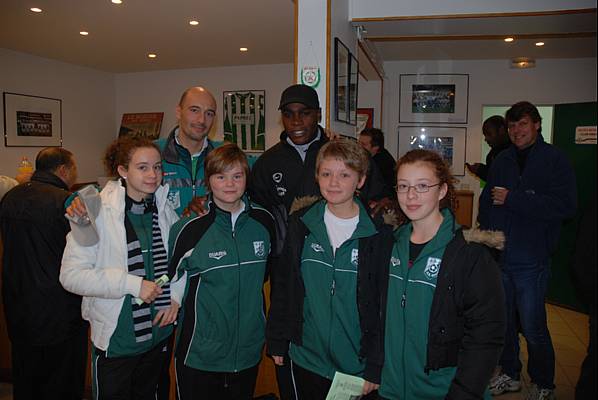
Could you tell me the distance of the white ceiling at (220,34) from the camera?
3.93 m

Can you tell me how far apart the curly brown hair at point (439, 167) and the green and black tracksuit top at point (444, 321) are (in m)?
0.12

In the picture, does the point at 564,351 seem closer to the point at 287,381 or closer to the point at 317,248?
the point at 287,381

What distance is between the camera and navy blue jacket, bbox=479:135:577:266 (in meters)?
2.62

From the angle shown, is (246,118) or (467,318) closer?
(467,318)

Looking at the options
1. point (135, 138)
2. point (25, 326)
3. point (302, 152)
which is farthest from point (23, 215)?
point (302, 152)

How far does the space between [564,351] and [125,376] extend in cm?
355

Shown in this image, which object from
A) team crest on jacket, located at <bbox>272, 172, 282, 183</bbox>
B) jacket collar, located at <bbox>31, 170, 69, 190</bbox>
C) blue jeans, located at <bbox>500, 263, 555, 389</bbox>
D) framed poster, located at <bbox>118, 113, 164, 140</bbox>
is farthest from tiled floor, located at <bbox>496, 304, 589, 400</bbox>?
framed poster, located at <bbox>118, 113, 164, 140</bbox>

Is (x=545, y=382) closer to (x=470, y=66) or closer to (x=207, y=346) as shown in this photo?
(x=207, y=346)

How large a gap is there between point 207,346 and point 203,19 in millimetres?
3966

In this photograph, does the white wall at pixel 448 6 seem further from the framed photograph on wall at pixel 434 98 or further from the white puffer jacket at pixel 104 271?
the framed photograph on wall at pixel 434 98

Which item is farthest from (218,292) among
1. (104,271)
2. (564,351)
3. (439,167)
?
(564,351)

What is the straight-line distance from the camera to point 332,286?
5.37 ft

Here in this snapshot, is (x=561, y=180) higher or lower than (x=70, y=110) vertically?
lower

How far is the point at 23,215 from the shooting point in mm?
2404
